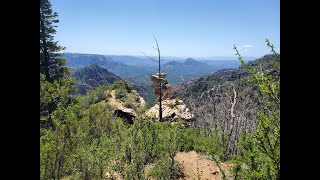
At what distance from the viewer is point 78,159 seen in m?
6.38

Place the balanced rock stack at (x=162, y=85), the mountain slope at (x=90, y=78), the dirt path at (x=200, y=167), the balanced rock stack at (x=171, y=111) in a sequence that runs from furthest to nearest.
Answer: the mountain slope at (x=90, y=78), the balanced rock stack at (x=162, y=85), the balanced rock stack at (x=171, y=111), the dirt path at (x=200, y=167)

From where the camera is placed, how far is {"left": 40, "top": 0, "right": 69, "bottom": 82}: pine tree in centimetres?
2189

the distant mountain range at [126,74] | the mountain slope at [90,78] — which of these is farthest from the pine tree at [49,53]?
the mountain slope at [90,78]

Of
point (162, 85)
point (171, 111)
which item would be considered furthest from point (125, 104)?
point (171, 111)

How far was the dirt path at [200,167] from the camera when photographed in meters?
8.08

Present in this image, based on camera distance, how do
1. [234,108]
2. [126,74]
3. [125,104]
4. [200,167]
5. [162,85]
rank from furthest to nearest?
[126,74] < [162,85] < [125,104] < [234,108] < [200,167]

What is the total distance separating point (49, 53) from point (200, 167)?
17553 mm

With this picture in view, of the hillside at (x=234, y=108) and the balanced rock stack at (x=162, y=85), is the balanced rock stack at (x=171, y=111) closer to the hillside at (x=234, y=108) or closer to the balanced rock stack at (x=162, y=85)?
the balanced rock stack at (x=162, y=85)

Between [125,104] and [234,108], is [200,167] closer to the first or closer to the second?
[234,108]

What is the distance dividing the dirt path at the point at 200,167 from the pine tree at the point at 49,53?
15.7m

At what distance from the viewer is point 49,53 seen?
22.9 metres

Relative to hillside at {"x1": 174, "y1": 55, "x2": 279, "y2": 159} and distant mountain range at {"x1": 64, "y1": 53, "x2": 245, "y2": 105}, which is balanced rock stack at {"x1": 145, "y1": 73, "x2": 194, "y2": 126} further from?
distant mountain range at {"x1": 64, "y1": 53, "x2": 245, "y2": 105}
